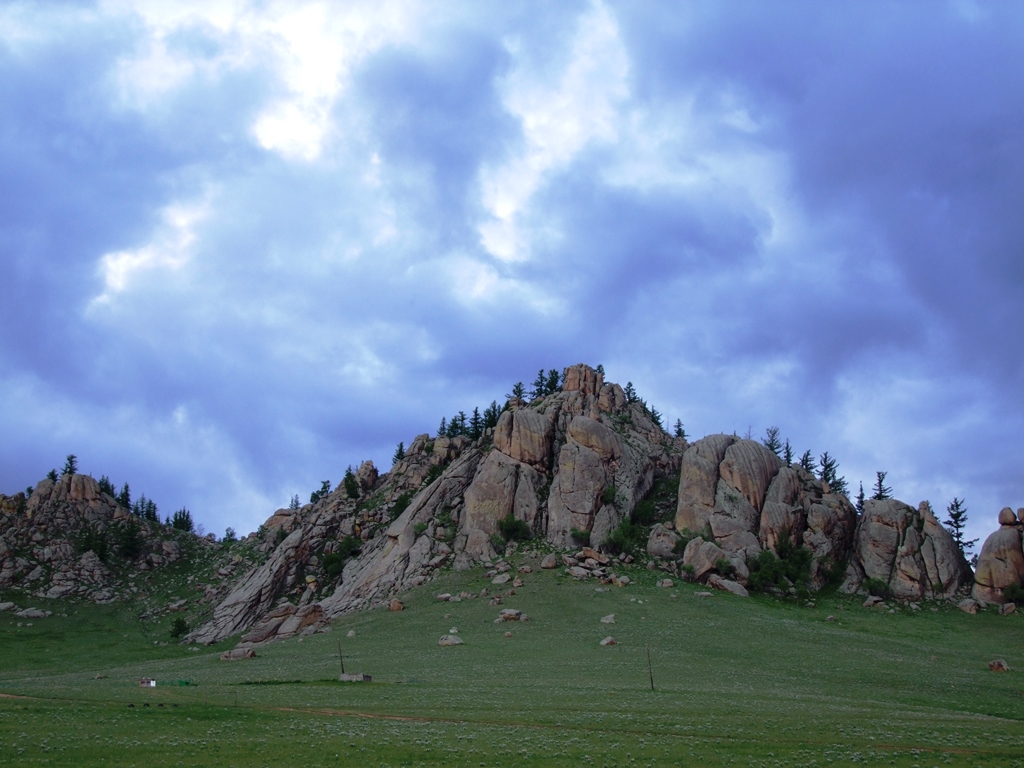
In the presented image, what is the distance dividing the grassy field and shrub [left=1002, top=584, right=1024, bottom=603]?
214 inches

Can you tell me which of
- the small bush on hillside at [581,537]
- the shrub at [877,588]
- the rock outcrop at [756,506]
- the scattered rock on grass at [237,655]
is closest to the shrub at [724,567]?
the rock outcrop at [756,506]

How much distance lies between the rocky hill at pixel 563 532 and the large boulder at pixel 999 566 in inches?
7.5

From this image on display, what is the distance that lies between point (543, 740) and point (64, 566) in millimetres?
133915

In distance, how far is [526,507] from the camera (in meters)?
119

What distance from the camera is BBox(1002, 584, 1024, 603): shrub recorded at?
307 feet

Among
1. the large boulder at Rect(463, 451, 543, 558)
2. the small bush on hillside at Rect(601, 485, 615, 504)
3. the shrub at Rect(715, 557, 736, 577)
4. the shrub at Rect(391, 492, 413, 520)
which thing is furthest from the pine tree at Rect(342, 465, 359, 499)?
the shrub at Rect(715, 557, 736, 577)

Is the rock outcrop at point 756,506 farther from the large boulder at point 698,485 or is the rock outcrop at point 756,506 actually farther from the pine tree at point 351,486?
the pine tree at point 351,486

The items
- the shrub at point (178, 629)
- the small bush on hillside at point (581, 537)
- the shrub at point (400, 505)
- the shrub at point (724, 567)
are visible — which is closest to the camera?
the shrub at point (724, 567)

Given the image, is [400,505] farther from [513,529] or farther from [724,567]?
[724,567]

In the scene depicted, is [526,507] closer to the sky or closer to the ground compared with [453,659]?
closer to the sky

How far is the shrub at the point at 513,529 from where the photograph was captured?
114 metres

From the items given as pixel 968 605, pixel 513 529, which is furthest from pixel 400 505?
pixel 968 605

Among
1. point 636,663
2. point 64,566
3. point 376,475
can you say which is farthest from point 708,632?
point 64,566

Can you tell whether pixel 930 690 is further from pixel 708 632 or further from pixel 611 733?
pixel 611 733
